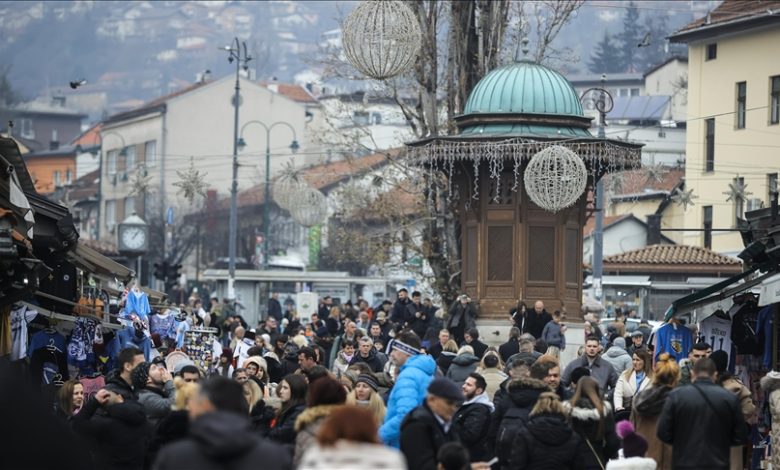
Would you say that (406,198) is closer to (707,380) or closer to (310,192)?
(310,192)

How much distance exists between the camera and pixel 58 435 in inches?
418

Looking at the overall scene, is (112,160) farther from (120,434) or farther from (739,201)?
(120,434)

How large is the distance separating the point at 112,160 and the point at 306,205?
53124 millimetres

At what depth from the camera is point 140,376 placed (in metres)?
16.3

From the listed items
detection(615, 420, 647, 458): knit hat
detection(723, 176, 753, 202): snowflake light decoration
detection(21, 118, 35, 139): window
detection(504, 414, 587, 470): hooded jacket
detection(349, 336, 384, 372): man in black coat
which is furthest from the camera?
detection(21, 118, 35, 139): window

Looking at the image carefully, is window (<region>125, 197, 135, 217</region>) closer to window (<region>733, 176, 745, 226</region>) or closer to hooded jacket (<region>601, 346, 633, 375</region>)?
window (<region>733, 176, 745, 226</region>)

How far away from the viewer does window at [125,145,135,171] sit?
334 ft

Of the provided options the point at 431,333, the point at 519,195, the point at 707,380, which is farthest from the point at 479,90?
the point at 707,380

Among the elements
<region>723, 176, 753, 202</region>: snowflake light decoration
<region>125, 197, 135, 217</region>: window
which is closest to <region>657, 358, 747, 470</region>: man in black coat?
<region>723, 176, 753, 202</region>: snowflake light decoration

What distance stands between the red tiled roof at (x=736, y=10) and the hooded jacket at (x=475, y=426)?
144 feet

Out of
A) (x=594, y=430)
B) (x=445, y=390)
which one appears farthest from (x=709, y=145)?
(x=445, y=390)

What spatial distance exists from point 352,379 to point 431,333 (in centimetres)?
1265

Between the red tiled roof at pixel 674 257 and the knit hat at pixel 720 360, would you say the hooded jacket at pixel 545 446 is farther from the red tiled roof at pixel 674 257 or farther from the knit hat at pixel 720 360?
the red tiled roof at pixel 674 257

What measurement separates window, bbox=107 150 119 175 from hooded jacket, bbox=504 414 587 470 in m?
93.1
